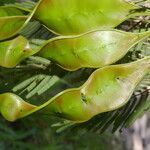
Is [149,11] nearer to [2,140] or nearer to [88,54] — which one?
[88,54]

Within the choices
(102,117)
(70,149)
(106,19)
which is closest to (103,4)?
(106,19)

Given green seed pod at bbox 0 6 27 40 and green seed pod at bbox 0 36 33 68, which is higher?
green seed pod at bbox 0 6 27 40

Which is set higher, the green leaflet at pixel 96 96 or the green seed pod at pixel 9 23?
the green seed pod at pixel 9 23

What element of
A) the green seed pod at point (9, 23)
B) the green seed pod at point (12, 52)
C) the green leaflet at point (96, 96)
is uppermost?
the green seed pod at point (9, 23)
